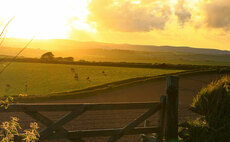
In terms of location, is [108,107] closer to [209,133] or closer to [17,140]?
[17,140]

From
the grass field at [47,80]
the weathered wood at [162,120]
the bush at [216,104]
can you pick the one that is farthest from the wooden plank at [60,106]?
the grass field at [47,80]

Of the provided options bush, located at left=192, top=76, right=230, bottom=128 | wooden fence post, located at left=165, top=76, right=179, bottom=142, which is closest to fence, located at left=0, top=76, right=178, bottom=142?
wooden fence post, located at left=165, top=76, right=179, bottom=142

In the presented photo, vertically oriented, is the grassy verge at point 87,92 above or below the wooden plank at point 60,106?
below

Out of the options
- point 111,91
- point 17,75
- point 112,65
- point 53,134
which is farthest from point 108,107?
point 112,65

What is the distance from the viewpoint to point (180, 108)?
1416 centimetres

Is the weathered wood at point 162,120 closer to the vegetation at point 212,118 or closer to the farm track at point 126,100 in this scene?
the vegetation at point 212,118

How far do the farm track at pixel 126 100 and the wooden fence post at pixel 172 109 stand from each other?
2499mm

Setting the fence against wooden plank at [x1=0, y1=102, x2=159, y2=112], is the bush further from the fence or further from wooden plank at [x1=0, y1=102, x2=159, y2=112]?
wooden plank at [x1=0, y1=102, x2=159, y2=112]

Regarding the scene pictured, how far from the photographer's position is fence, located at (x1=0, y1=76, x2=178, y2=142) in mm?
5352

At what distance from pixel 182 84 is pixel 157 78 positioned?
2565 mm

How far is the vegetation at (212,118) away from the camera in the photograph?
6562mm

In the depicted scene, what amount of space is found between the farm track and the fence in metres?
2.61

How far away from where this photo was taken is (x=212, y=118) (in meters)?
6.81

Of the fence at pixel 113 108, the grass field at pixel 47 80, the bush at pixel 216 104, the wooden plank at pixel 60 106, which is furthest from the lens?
the grass field at pixel 47 80
